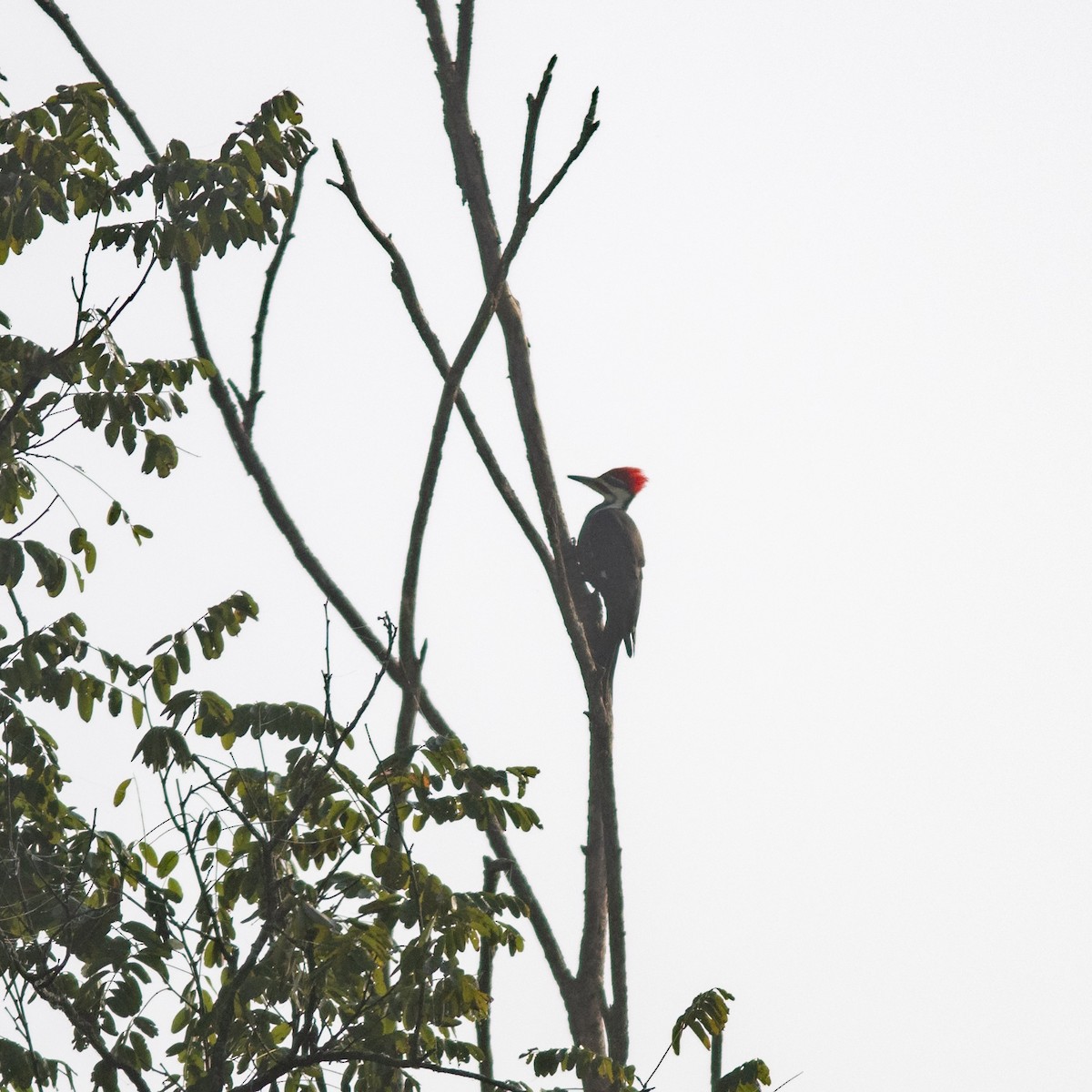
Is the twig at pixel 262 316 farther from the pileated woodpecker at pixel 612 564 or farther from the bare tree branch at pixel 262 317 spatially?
the pileated woodpecker at pixel 612 564

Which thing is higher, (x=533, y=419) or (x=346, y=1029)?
(x=533, y=419)

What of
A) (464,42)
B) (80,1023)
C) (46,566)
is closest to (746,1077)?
(80,1023)

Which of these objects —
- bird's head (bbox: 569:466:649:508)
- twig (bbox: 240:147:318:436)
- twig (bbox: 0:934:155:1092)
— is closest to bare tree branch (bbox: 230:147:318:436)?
twig (bbox: 240:147:318:436)

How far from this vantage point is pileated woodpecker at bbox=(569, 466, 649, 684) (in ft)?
28.1

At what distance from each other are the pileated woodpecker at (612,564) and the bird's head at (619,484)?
0.01 meters

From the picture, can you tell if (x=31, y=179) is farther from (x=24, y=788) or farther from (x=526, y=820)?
(x=526, y=820)

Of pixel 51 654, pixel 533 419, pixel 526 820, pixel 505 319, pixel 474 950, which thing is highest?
pixel 505 319

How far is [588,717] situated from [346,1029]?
1.74 metres

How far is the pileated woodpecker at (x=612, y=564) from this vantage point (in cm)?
858

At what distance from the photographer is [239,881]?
3039 millimetres

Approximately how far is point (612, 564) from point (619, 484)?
1.48m

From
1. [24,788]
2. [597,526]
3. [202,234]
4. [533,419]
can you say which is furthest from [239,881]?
[597,526]

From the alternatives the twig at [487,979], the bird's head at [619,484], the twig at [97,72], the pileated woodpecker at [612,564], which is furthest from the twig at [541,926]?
the bird's head at [619,484]

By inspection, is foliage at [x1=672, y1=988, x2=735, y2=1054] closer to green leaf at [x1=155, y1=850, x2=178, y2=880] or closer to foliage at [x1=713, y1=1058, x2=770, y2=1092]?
foliage at [x1=713, y1=1058, x2=770, y2=1092]
